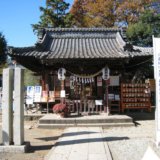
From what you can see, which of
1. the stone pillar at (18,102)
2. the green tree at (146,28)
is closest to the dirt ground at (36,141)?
the stone pillar at (18,102)

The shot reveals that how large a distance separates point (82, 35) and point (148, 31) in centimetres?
1160

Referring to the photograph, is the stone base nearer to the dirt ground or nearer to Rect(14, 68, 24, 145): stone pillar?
the dirt ground

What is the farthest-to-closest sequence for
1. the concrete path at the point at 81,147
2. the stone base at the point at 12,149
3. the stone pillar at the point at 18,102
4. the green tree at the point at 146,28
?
the green tree at the point at 146,28, the stone pillar at the point at 18,102, the stone base at the point at 12,149, the concrete path at the point at 81,147

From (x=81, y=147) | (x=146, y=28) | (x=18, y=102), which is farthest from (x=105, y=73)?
(x=146, y=28)

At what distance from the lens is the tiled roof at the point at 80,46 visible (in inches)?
673

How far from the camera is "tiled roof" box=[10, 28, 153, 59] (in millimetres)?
17094

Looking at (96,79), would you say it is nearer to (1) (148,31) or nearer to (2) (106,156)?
(2) (106,156)

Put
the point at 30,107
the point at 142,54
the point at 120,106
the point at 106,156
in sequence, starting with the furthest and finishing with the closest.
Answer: the point at 30,107
the point at 120,106
the point at 142,54
the point at 106,156

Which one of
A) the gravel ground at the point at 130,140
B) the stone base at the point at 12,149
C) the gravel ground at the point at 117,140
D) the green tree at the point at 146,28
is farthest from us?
the green tree at the point at 146,28

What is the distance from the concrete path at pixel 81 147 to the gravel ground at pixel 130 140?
0.29m

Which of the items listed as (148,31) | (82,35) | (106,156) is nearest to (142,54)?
(82,35)

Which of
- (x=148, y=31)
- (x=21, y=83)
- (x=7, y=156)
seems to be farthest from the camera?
(x=148, y=31)

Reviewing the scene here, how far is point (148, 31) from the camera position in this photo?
3061cm

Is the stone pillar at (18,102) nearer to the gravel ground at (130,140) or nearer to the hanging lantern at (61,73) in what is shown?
the gravel ground at (130,140)
